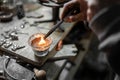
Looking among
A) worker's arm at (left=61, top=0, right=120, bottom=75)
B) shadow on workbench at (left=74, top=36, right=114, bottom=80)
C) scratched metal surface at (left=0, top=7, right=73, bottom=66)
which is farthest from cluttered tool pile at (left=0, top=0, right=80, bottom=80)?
shadow on workbench at (left=74, top=36, right=114, bottom=80)

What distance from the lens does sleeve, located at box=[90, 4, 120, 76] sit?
0.47m

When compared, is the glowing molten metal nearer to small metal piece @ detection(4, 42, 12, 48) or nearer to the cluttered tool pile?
the cluttered tool pile

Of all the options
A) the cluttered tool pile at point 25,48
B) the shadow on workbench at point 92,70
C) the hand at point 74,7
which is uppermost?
the hand at point 74,7

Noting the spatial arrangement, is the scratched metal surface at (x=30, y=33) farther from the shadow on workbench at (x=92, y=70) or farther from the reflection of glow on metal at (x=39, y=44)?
the shadow on workbench at (x=92, y=70)

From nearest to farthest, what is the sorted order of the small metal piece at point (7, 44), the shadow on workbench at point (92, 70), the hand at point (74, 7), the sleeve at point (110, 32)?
1. the sleeve at point (110, 32)
2. the hand at point (74, 7)
3. the small metal piece at point (7, 44)
4. the shadow on workbench at point (92, 70)

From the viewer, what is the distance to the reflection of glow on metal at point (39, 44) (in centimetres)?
90

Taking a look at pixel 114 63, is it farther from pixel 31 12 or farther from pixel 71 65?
pixel 71 65

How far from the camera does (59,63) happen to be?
3.62ft

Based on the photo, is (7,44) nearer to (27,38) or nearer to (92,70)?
(27,38)

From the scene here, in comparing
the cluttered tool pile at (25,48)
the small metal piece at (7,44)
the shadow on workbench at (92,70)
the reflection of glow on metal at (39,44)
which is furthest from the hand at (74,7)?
the shadow on workbench at (92,70)

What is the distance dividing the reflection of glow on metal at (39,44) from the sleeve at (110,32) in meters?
0.45

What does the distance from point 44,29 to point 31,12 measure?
31 centimetres

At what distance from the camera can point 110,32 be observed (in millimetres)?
476

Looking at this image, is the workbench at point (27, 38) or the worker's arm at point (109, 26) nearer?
the worker's arm at point (109, 26)
